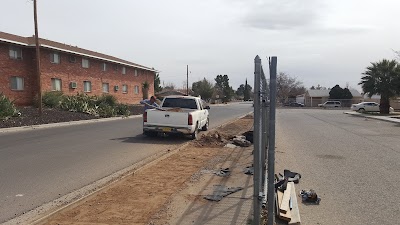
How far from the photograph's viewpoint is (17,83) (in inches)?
1266

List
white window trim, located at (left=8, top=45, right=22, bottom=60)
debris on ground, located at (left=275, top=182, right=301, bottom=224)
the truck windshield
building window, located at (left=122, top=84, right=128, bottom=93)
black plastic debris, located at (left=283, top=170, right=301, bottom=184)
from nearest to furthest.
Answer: debris on ground, located at (left=275, top=182, right=301, bottom=224) → black plastic debris, located at (left=283, top=170, right=301, bottom=184) → the truck windshield → white window trim, located at (left=8, top=45, right=22, bottom=60) → building window, located at (left=122, top=84, right=128, bottom=93)

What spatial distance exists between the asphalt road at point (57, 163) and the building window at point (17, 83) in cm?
1961

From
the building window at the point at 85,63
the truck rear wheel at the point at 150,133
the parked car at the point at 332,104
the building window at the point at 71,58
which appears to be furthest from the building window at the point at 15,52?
the parked car at the point at 332,104

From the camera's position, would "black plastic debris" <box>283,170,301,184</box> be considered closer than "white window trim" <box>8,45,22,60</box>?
Yes

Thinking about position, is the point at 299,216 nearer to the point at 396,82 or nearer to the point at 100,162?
the point at 100,162

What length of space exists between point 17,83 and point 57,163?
25808 mm

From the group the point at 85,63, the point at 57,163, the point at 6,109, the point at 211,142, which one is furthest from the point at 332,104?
the point at 57,163

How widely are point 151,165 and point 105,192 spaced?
2692 millimetres

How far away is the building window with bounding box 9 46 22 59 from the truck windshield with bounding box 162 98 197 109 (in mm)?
20689

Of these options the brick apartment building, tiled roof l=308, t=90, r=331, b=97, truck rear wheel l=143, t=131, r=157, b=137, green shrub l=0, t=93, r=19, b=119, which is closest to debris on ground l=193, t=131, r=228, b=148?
truck rear wheel l=143, t=131, r=157, b=137

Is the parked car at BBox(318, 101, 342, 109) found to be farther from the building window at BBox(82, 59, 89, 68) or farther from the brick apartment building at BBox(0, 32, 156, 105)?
the building window at BBox(82, 59, 89, 68)

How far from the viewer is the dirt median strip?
5.15m

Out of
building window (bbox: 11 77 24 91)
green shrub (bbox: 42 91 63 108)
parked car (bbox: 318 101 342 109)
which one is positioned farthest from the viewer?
parked car (bbox: 318 101 342 109)

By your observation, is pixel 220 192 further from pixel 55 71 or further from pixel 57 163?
pixel 55 71
